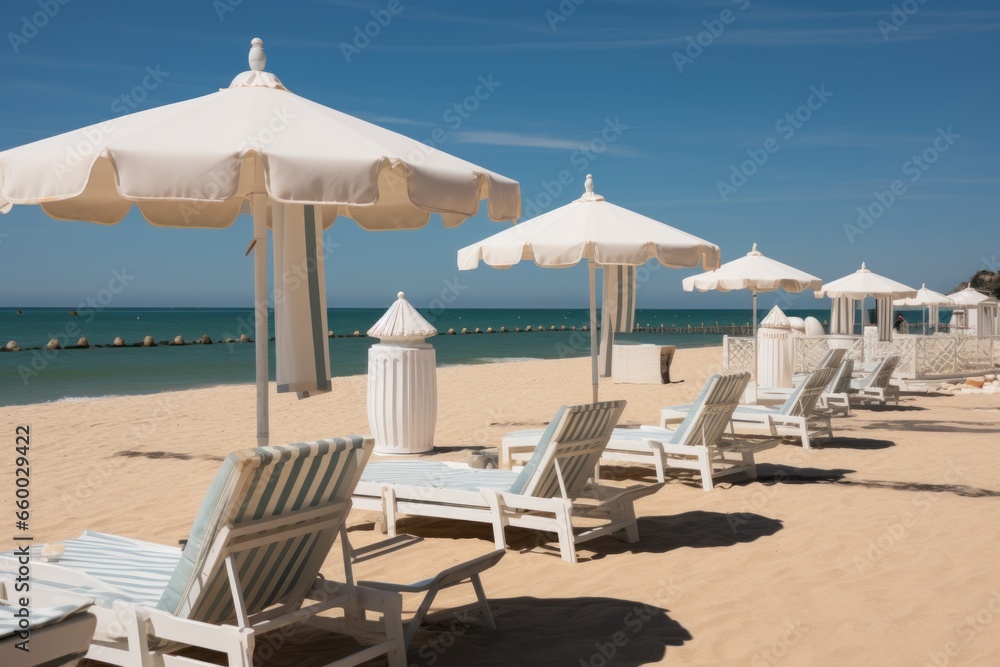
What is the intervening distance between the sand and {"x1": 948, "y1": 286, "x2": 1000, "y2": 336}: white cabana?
17946mm

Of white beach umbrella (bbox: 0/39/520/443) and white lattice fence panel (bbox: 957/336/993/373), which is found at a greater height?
white beach umbrella (bbox: 0/39/520/443)

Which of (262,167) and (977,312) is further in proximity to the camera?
Answer: (977,312)

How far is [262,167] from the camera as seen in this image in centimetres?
412

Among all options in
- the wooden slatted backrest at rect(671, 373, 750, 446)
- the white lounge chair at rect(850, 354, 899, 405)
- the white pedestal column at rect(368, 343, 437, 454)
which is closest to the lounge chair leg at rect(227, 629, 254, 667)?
the wooden slatted backrest at rect(671, 373, 750, 446)

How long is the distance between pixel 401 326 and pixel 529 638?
5.70 metres

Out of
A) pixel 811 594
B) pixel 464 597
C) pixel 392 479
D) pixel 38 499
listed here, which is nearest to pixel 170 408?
pixel 38 499

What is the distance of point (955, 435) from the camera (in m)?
11.0

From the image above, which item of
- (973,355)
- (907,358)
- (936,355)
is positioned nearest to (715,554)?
(907,358)

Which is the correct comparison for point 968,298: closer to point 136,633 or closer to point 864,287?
point 864,287

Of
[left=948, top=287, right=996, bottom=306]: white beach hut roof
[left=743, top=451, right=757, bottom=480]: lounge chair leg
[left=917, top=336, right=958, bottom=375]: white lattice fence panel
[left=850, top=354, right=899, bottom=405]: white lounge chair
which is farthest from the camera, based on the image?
[left=948, top=287, right=996, bottom=306]: white beach hut roof

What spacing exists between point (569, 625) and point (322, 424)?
887 cm

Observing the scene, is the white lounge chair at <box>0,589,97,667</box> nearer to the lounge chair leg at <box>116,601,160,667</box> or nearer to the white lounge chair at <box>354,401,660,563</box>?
the lounge chair leg at <box>116,601,160,667</box>

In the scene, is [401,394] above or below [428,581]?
above

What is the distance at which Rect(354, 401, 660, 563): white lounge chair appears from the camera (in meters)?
5.36
